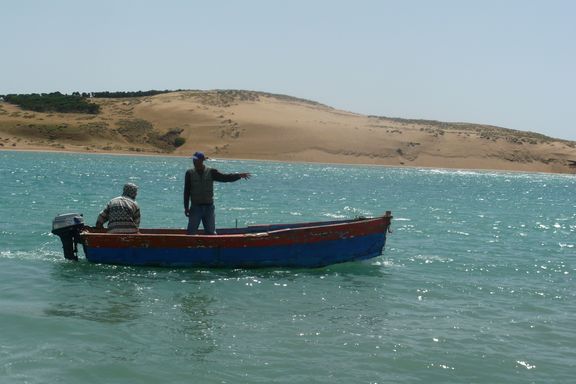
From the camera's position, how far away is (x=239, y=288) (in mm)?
12938

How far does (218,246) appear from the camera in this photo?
14.3 m

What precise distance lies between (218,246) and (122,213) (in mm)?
1870

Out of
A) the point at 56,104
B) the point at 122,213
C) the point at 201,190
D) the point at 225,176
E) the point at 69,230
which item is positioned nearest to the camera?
the point at 122,213

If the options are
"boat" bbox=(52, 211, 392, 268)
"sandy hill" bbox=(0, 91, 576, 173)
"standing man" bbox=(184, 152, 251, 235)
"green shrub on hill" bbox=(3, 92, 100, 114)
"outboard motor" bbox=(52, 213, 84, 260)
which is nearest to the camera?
"boat" bbox=(52, 211, 392, 268)

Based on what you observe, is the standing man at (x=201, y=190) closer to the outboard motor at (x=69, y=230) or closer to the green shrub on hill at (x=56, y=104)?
the outboard motor at (x=69, y=230)

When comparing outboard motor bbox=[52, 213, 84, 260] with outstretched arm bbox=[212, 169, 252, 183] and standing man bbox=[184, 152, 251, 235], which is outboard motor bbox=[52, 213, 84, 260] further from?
outstretched arm bbox=[212, 169, 252, 183]

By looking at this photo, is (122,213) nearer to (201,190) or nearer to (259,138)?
(201,190)

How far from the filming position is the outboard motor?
46.7ft

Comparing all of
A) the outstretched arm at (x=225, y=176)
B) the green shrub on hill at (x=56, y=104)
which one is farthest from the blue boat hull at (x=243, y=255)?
the green shrub on hill at (x=56, y=104)

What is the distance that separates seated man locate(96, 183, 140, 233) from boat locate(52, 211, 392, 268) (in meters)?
0.28

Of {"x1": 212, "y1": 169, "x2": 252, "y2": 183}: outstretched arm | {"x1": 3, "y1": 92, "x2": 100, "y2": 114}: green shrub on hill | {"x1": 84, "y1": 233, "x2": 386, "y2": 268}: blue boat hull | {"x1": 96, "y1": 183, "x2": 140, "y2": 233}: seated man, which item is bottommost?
{"x1": 84, "y1": 233, "x2": 386, "y2": 268}: blue boat hull

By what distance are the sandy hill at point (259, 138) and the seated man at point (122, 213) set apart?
66.9 meters

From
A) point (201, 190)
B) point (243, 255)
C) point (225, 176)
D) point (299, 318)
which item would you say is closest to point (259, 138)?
point (201, 190)

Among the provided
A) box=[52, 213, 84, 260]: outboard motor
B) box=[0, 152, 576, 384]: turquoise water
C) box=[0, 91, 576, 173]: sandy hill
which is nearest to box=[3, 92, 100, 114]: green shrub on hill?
box=[0, 91, 576, 173]: sandy hill
